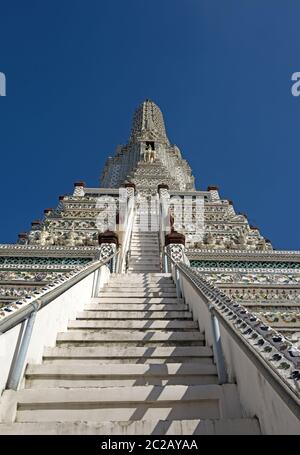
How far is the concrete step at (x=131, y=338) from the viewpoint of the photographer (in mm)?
3596

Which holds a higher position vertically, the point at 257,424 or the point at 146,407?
the point at 146,407

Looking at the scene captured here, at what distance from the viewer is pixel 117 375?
9.47 ft

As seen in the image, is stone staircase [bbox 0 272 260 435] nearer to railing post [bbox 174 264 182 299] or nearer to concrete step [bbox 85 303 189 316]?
concrete step [bbox 85 303 189 316]

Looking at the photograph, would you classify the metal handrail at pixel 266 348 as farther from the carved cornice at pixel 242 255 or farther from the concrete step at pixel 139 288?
the carved cornice at pixel 242 255

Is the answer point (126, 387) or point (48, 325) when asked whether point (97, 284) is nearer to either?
point (48, 325)

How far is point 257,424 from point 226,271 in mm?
5565

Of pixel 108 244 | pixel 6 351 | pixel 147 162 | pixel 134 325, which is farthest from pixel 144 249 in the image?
pixel 147 162

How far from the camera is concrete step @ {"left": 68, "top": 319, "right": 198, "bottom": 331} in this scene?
400 cm

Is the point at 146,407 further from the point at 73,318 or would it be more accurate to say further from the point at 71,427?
the point at 73,318

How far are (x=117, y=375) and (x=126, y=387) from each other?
0.30m

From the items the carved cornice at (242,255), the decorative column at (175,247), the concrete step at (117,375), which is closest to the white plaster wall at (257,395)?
the concrete step at (117,375)

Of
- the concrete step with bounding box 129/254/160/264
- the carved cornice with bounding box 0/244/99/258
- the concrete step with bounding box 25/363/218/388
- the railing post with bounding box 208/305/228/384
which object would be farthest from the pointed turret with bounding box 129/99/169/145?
the concrete step with bounding box 25/363/218/388

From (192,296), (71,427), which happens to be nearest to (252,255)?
(192,296)
